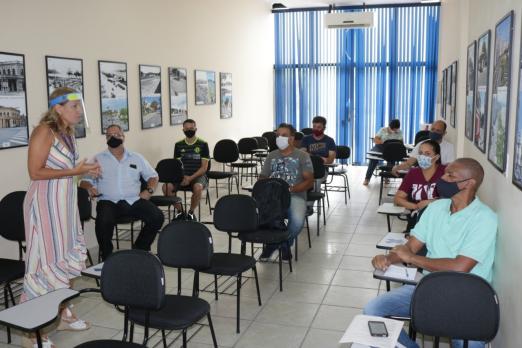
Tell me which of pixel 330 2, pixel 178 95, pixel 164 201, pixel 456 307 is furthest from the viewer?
pixel 330 2

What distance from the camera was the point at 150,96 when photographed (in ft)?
26.3

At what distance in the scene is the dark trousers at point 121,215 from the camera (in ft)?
18.0

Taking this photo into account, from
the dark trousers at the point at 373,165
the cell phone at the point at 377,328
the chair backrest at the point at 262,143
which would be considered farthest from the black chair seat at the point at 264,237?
the chair backrest at the point at 262,143

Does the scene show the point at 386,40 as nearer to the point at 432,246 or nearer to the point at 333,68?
the point at 333,68

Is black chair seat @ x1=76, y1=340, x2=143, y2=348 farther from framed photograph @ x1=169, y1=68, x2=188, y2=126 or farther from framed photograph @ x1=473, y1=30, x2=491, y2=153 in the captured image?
framed photograph @ x1=169, y1=68, x2=188, y2=126

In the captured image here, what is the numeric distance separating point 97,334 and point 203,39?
6967 millimetres

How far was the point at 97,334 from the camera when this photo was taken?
4176mm

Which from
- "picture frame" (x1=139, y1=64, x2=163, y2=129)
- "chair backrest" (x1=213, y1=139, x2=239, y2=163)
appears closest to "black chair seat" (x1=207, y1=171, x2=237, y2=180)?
"chair backrest" (x1=213, y1=139, x2=239, y2=163)

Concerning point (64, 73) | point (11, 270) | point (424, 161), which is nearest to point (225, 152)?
point (64, 73)

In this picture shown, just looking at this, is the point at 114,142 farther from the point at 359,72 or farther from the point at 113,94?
the point at 359,72

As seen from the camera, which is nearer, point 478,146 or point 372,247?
point 478,146

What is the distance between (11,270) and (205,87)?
6.56 metres

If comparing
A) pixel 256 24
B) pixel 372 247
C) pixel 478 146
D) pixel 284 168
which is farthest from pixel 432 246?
pixel 256 24

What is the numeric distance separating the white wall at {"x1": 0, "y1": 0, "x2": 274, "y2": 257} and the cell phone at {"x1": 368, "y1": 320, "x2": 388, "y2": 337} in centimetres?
412
